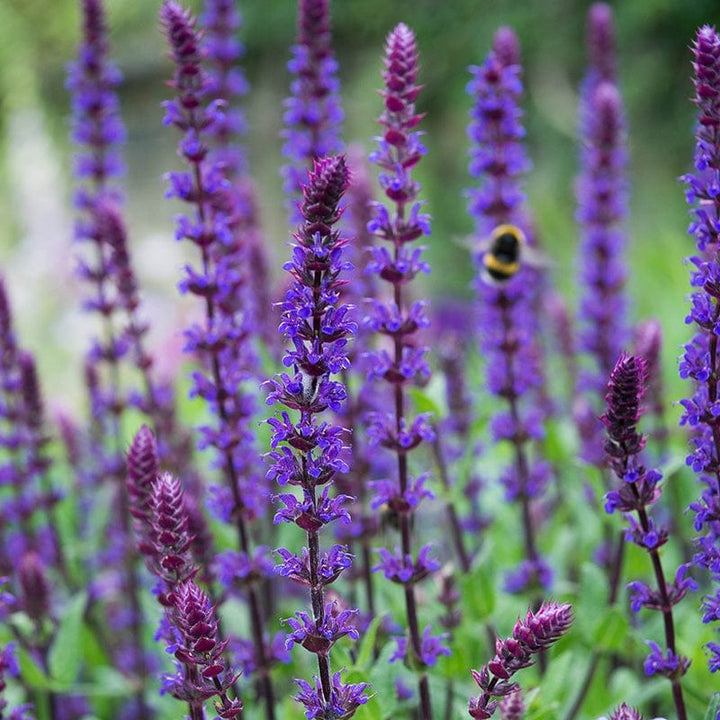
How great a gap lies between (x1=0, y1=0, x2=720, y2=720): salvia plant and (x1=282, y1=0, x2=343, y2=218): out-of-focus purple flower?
0.04 feet

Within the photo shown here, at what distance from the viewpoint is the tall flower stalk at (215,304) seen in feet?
9.95

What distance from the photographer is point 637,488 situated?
93.5 inches

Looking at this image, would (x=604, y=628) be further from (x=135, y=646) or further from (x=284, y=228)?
(x=284, y=228)

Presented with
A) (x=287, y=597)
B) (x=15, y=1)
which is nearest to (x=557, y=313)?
(x=287, y=597)

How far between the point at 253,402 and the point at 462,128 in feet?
33.7

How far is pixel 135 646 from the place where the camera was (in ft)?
13.4

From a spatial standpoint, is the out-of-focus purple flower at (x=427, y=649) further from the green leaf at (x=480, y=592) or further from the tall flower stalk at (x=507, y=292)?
the tall flower stalk at (x=507, y=292)

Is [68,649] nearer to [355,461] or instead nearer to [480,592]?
[355,461]

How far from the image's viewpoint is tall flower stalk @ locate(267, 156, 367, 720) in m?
1.99

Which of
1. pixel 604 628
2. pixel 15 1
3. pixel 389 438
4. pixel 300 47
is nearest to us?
pixel 389 438

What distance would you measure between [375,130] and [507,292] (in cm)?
907

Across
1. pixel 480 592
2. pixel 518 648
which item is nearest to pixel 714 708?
pixel 518 648

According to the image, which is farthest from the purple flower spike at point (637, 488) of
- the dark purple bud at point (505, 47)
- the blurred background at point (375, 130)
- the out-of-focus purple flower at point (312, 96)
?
the blurred background at point (375, 130)

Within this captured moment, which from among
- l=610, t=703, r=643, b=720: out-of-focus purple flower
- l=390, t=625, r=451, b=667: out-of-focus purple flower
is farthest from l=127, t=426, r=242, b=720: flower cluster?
l=610, t=703, r=643, b=720: out-of-focus purple flower
